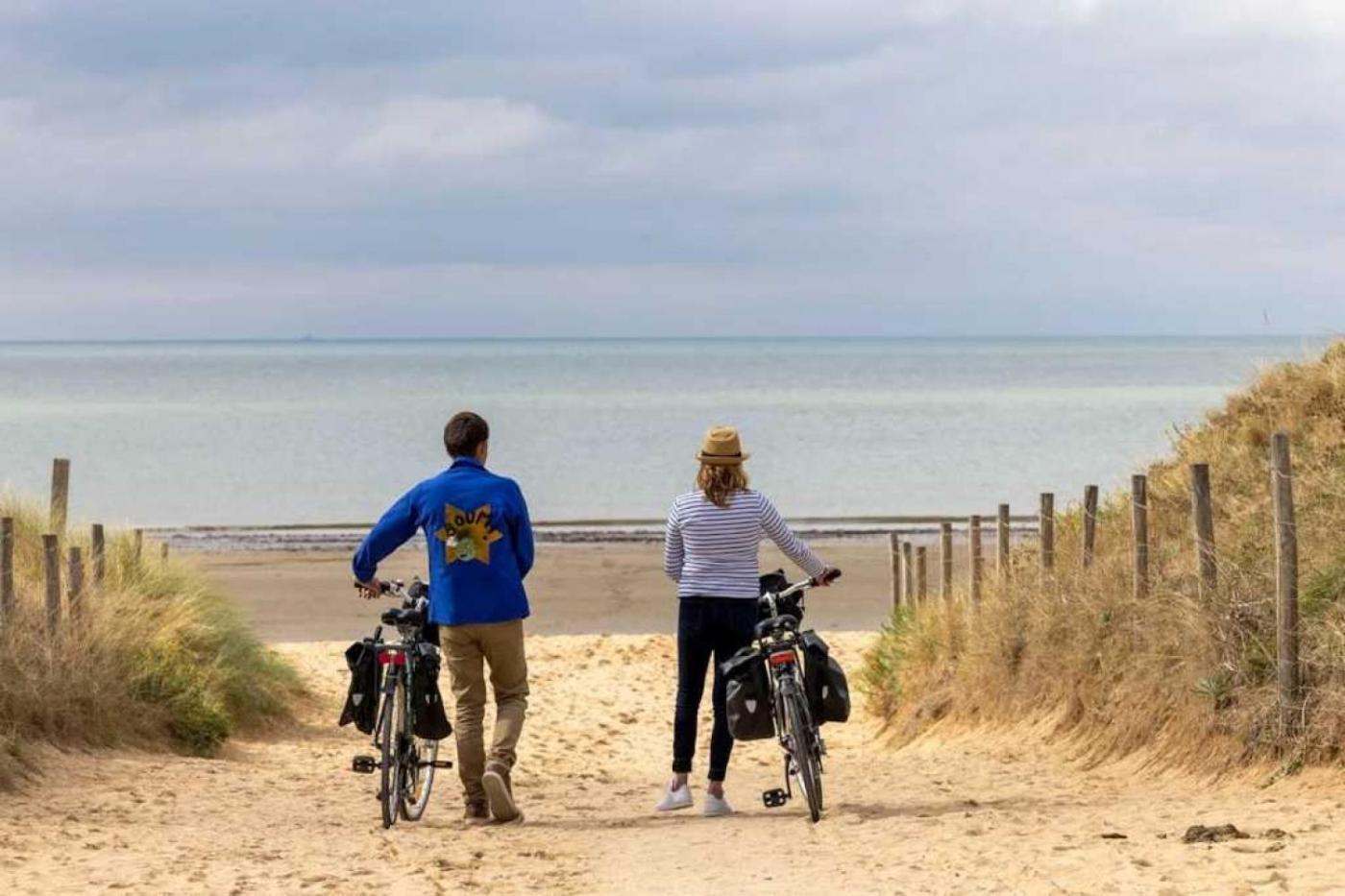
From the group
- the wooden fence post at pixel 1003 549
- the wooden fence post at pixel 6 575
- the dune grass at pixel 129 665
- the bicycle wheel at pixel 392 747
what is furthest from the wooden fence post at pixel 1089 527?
the wooden fence post at pixel 6 575

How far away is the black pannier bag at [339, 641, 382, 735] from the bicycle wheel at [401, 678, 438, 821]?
21cm

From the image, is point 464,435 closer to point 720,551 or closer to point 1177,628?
point 720,551

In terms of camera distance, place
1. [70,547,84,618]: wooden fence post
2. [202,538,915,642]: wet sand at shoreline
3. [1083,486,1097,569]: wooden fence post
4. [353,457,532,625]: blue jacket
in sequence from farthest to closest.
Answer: [202,538,915,642]: wet sand at shoreline → [1083,486,1097,569]: wooden fence post → [70,547,84,618]: wooden fence post → [353,457,532,625]: blue jacket

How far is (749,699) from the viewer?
933 centimetres

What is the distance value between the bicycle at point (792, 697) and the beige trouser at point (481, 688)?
122 centimetres

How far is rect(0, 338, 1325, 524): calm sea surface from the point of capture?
49.7m

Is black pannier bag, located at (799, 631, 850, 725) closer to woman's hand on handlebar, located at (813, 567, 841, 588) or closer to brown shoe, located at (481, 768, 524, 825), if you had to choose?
woman's hand on handlebar, located at (813, 567, 841, 588)

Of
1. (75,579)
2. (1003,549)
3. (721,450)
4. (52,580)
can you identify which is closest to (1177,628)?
(721,450)

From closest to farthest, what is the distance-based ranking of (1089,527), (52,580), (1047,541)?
(52,580), (1089,527), (1047,541)

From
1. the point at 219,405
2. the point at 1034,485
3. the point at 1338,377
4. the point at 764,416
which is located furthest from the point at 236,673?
the point at 219,405

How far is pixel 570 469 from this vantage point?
59875 mm

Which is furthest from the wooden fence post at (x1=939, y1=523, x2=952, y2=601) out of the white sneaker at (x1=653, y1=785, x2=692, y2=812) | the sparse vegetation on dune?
the white sneaker at (x1=653, y1=785, x2=692, y2=812)

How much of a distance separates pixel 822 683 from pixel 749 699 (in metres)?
0.38

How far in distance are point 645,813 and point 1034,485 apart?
144ft
